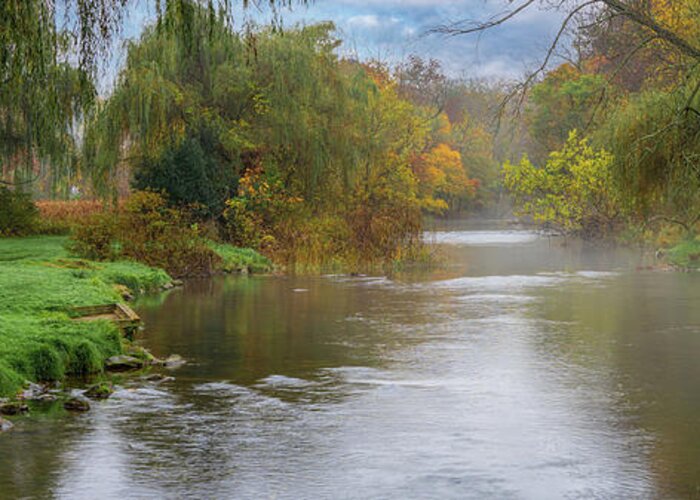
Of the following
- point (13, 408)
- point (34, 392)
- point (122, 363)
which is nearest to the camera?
point (13, 408)

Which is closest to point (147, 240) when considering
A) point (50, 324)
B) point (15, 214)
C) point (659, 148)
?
point (15, 214)

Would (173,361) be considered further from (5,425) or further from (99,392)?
(5,425)

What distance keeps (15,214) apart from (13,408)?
27.0m

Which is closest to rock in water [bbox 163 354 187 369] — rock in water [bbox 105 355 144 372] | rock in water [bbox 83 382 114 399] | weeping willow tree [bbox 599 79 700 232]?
rock in water [bbox 105 355 144 372]

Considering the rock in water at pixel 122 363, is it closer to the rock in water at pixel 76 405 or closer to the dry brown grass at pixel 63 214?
the rock in water at pixel 76 405

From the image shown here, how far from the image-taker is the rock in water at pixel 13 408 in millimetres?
10625

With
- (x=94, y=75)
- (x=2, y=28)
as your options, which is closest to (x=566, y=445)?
(x=94, y=75)

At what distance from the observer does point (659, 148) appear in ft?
59.3

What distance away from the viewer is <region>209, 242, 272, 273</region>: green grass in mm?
30609

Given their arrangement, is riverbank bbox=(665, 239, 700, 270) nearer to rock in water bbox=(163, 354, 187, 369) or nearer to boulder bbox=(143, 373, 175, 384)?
rock in water bbox=(163, 354, 187, 369)

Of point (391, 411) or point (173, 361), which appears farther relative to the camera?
point (173, 361)

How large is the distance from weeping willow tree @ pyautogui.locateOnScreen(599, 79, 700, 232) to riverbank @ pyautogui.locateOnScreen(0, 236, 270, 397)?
831cm

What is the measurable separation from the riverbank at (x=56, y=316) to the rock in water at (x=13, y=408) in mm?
526

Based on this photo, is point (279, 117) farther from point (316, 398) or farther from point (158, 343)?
point (316, 398)
